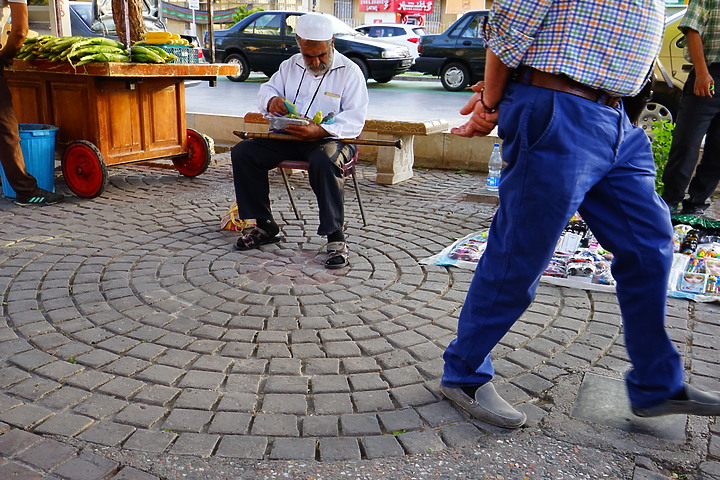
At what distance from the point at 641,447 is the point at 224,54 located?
16.8 meters

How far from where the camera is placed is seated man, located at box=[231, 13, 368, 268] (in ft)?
14.2

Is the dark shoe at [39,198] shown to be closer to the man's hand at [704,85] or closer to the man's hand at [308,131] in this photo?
the man's hand at [308,131]

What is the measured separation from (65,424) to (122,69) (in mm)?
3809

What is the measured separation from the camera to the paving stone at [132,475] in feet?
7.01

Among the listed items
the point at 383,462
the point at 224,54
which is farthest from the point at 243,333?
the point at 224,54

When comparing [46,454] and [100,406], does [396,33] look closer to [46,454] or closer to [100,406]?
[100,406]

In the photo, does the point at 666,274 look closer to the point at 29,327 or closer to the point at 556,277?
the point at 556,277

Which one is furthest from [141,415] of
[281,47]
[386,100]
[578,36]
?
[281,47]

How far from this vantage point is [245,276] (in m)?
3.97

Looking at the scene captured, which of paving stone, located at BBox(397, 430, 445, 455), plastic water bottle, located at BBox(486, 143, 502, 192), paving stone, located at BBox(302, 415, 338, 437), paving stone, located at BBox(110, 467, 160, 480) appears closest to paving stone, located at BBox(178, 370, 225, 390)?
paving stone, located at BBox(302, 415, 338, 437)

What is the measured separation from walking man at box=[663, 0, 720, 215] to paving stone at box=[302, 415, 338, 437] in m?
4.07

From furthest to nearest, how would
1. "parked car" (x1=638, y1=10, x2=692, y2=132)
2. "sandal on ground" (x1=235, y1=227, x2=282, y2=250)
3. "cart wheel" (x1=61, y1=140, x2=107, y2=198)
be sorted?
"parked car" (x1=638, y1=10, x2=692, y2=132) → "cart wheel" (x1=61, y1=140, x2=107, y2=198) → "sandal on ground" (x1=235, y1=227, x2=282, y2=250)

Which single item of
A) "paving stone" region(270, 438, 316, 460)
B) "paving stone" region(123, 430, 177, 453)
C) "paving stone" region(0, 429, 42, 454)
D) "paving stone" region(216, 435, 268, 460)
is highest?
"paving stone" region(0, 429, 42, 454)

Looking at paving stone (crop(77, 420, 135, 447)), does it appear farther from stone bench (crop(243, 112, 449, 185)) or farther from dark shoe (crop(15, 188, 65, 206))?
stone bench (crop(243, 112, 449, 185))
